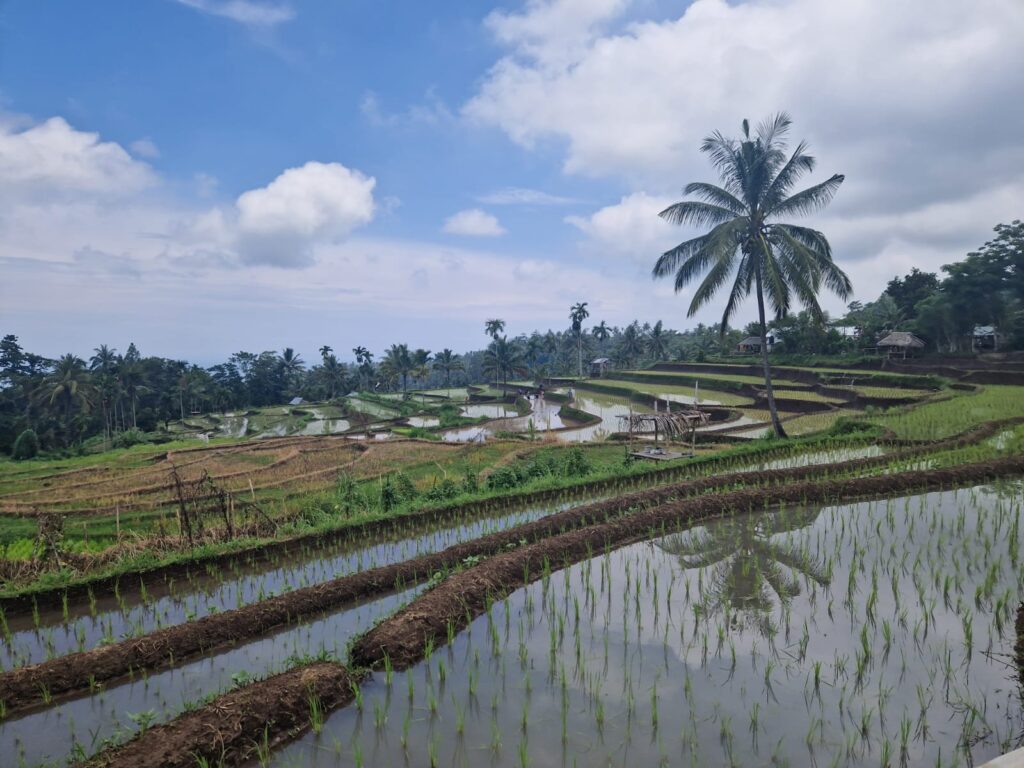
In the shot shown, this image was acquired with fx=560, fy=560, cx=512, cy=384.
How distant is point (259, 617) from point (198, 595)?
189 cm

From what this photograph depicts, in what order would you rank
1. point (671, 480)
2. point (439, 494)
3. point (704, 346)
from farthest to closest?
point (704, 346), point (671, 480), point (439, 494)

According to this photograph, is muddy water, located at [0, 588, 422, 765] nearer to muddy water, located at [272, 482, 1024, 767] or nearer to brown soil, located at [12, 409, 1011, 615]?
muddy water, located at [272, 482, 1024, 767]

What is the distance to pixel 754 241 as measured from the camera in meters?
15.7

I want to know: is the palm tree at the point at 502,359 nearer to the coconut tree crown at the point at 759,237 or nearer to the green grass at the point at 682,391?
the green grass at the point at 682,391

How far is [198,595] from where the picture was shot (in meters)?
7.58

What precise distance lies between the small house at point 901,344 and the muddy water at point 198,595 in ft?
98.0

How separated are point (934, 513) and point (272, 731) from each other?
31.1 feet

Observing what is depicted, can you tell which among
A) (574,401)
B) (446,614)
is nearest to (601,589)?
(446,614)

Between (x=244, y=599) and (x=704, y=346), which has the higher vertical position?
(x=704, y=346)

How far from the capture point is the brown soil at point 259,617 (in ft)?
17.2

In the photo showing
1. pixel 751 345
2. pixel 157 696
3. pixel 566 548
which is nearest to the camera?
pixel 157 696

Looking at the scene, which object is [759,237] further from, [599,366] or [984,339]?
[599,366]

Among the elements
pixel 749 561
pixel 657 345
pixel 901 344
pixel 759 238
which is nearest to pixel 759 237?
pixel 759 238

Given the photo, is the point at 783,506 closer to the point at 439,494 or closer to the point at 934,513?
the point at 934,513
